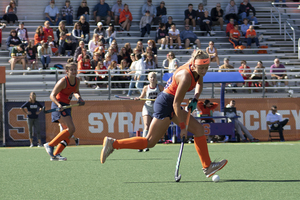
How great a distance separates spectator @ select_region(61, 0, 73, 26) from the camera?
867 inches

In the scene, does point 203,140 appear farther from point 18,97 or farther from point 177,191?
point 18,97

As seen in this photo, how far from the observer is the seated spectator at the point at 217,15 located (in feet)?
76.7

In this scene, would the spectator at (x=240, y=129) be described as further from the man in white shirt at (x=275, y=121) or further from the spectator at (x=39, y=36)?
the spectator at (x=39, y=36)

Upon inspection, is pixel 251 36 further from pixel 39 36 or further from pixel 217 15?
pixel 39 36

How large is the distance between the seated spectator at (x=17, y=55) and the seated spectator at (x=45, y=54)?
2.35 ft

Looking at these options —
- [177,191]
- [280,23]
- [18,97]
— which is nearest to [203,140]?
[177,191]

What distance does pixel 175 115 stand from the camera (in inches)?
270

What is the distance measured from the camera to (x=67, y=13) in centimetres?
2217

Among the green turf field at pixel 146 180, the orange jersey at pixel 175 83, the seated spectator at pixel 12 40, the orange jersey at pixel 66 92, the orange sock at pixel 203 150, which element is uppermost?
the seated spectator at pixel 12 40

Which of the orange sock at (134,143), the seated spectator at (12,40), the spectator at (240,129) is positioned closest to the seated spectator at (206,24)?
the spectator at (240,129)

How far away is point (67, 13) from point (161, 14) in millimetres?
4437

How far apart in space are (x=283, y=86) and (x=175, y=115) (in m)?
13.0

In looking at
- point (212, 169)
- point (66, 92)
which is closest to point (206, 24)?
point (66, 92)

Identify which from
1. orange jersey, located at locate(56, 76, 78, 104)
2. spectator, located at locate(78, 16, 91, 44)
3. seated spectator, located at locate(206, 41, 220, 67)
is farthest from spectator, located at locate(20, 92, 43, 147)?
seated spectator, located at locate(206, 41, 220, 67)
